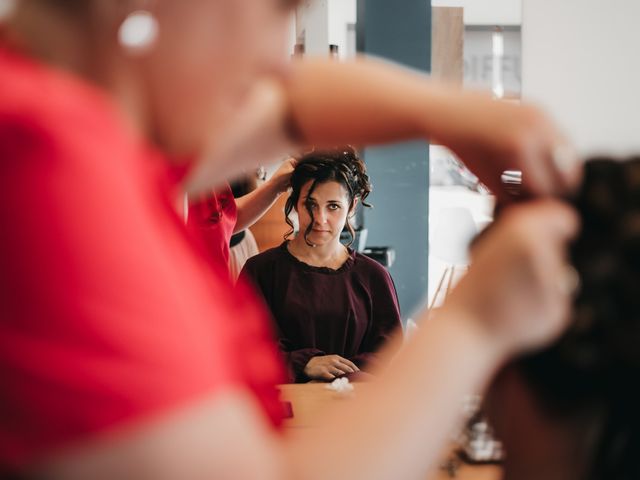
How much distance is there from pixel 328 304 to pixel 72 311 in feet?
9.07

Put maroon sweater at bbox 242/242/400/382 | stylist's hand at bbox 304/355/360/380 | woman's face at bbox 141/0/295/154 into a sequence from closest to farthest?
woman's face at bbox 141/0/295/154 → stylist's hand at bbox 304/355/360/380 → maroon sweater at bbox 242/242/400/382

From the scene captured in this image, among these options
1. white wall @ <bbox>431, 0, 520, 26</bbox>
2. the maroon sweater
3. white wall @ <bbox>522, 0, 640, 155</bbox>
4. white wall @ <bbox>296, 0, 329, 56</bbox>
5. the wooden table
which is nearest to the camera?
the wooden table

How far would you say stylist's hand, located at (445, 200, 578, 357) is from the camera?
0.43 meters

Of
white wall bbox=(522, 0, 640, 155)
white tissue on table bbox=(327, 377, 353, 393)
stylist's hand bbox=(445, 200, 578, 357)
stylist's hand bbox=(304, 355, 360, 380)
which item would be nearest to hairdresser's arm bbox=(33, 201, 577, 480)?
stylist's hand bbox=(445, 200, 578, 357)

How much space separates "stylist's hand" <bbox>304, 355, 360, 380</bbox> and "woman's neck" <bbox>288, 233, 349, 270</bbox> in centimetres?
51

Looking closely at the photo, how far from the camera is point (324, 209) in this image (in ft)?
10.2

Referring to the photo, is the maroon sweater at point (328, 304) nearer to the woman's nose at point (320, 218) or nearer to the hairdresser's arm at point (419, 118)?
the woman's nose at point (320, 218)

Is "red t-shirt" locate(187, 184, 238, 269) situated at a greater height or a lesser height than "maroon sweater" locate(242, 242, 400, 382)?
greater

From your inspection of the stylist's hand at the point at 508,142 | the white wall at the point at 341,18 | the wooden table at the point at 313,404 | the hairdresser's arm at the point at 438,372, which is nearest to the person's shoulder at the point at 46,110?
the hairdresser's arm at the point at 438,372

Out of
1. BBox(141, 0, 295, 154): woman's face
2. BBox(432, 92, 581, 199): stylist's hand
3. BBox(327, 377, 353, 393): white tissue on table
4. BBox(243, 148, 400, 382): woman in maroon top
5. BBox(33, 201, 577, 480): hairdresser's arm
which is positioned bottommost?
BBox(327, 377, 353, 393): white tissue on table

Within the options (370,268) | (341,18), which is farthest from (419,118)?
(341,18)

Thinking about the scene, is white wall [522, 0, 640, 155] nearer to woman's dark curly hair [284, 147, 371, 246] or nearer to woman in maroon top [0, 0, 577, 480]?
woman's dark curly hair [284, 147, 371, 246]

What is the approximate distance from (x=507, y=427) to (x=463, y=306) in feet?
0.85

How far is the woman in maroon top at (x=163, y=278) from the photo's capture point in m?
0.34
